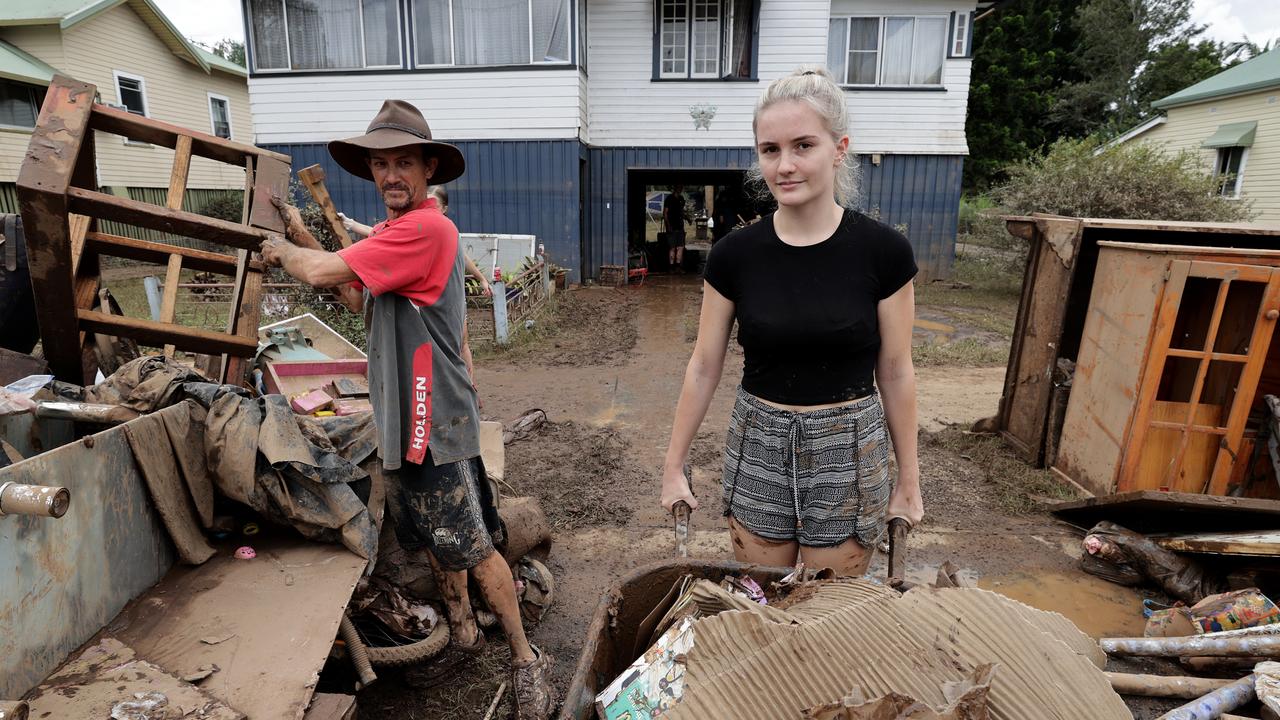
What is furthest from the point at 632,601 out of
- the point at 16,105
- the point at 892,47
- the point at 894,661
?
the point at 16,105

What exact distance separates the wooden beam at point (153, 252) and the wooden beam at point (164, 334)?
26 centimetres

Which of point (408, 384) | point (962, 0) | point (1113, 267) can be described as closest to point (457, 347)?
point (408, 384)

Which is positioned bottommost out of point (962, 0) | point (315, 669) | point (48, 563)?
point (315, 669)

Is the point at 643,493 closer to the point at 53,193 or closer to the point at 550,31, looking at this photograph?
the point at 53,193

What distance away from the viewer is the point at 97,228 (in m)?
2.97

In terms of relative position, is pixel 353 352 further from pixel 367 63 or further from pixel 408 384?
pixel 367 63

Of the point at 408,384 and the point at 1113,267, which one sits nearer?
the point at 408,384

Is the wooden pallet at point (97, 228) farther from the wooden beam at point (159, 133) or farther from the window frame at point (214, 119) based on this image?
the window frame at point (214, 119)

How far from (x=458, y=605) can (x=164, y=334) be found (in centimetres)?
164

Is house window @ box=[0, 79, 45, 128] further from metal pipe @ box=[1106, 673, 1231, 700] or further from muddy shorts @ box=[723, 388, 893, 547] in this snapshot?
metal pipe @ box=[1106, 673, 1231, 700]

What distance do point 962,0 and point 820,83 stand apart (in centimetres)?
1475

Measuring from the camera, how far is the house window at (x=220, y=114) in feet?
68.3

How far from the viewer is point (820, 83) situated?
180cm

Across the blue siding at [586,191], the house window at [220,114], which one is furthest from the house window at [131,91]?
the blue siding at [586,191]
